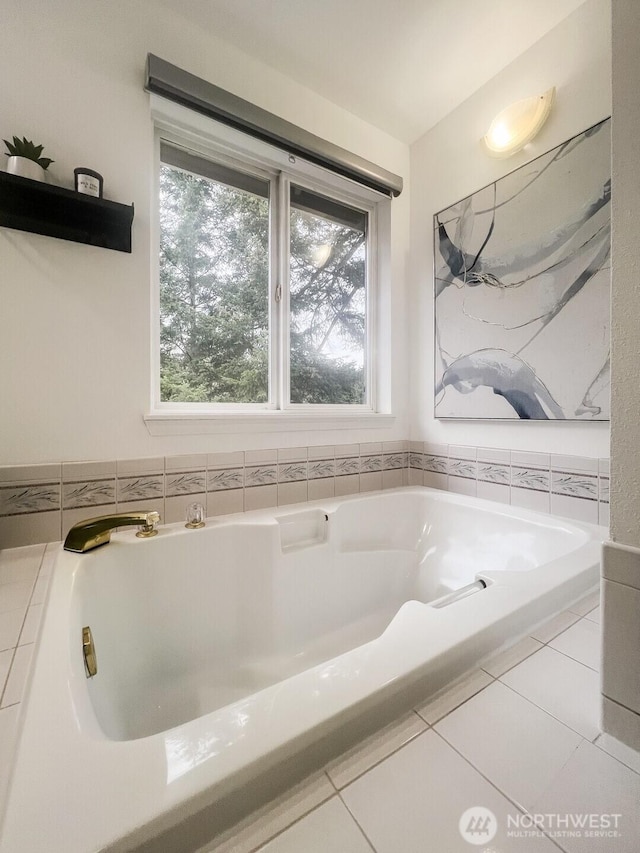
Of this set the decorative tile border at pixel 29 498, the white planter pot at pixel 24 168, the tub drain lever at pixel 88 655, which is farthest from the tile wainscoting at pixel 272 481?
the white planter pot at pixel 24 168

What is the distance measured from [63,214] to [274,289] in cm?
80

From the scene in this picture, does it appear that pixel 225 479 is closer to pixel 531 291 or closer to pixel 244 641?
pixel 244 641

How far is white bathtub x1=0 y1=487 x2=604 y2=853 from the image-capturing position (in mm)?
354

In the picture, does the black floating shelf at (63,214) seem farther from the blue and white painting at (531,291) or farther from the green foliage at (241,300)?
the blue and white painting at (531,291)

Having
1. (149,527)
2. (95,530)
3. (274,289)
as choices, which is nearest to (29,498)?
(95,530)

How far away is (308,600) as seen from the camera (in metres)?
1.22

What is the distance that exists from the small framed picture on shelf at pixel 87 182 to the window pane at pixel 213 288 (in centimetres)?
30

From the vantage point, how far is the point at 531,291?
1.31 meters

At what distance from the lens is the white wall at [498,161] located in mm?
1175

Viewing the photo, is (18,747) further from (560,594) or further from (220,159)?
(220,159)

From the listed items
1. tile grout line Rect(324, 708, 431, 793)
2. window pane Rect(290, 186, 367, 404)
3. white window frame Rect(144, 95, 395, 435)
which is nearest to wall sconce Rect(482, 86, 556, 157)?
white window frame Rect(144, 95, 395, 435)

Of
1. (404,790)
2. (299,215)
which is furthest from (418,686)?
(299,215)

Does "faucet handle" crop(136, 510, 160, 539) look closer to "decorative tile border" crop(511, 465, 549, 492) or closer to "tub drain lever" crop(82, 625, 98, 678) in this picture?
"tub drain lever" crop(82, 625, 98, 678)

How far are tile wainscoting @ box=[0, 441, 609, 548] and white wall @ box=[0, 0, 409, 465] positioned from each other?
0.22ft
